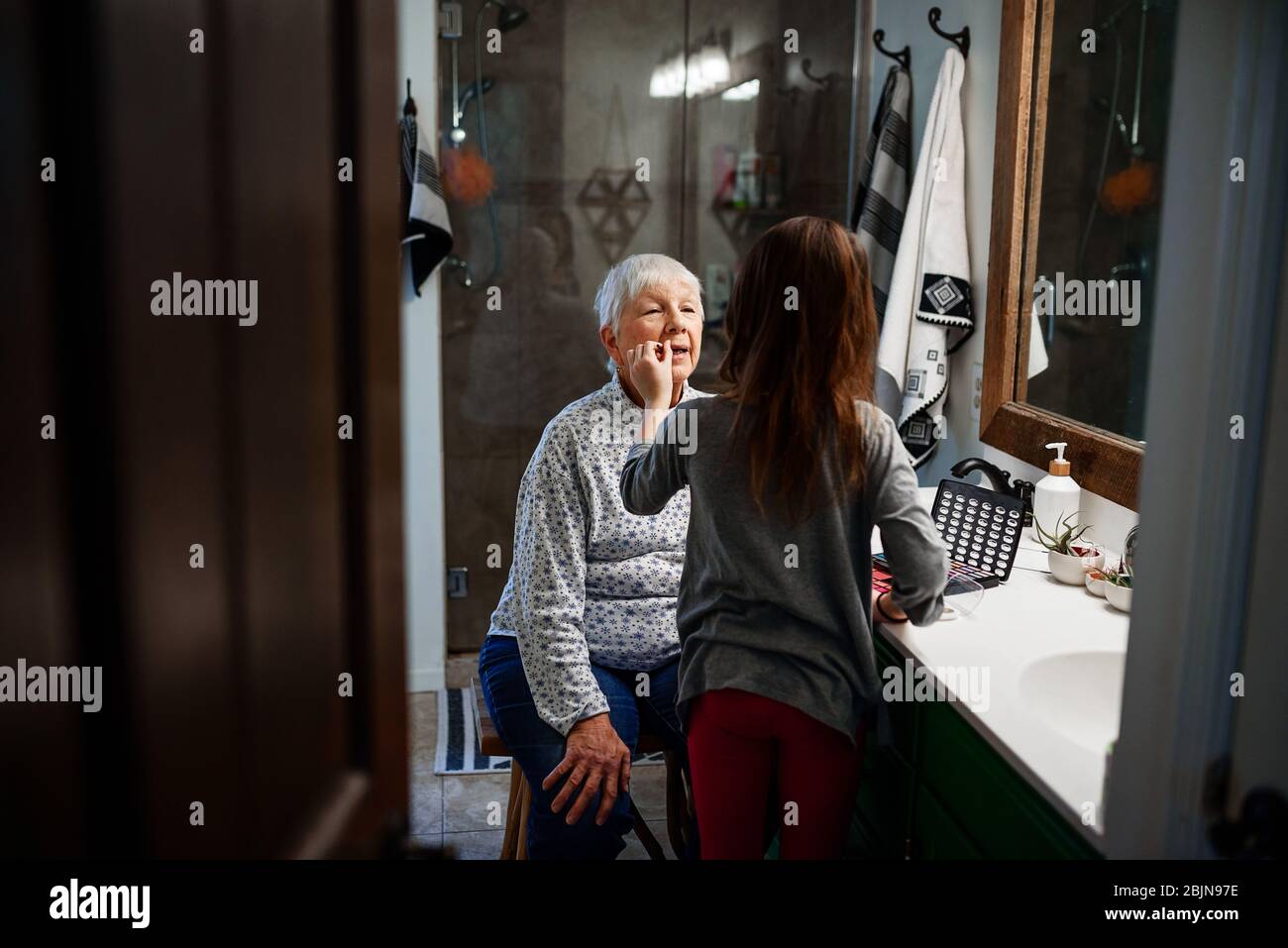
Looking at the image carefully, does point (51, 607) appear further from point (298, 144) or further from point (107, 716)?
point (298, 144)

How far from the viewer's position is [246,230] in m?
0.55

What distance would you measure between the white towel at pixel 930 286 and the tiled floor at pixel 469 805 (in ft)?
3.27

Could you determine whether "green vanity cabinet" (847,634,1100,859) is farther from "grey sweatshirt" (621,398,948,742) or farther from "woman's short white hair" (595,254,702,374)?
"woman's short white hair" (595,254,702,374)

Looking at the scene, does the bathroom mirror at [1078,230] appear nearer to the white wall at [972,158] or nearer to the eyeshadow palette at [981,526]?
the white wall at [972,158]

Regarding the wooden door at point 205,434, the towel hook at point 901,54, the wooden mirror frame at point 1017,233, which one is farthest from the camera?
the towel hook at point 901,54

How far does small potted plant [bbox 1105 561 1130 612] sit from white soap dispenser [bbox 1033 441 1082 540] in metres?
0.22

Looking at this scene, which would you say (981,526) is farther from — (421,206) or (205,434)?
(421,206)

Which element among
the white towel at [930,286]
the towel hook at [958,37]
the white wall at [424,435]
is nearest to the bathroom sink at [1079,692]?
the white towel at [930,286]

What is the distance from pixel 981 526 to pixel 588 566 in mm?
635

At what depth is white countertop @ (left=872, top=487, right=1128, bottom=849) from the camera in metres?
1.05

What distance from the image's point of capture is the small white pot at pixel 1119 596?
1.45m

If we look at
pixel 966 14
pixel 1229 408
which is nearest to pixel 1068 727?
pixel 1229 408

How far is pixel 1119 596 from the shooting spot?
57.6 inches

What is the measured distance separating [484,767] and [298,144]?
211cm
